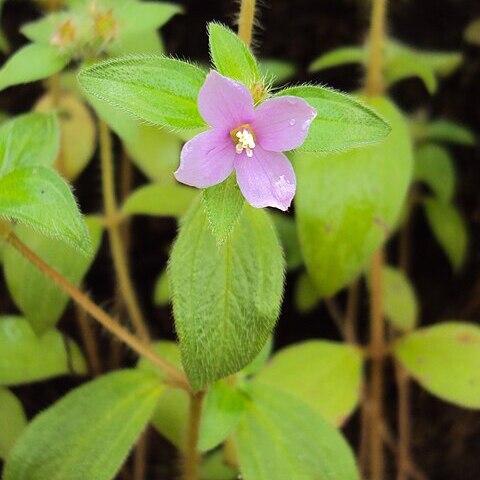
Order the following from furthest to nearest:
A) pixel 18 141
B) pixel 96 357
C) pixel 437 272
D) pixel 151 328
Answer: pixel 437 272 → pixel 151 328 → pixel 96 357 → pixel 18 141

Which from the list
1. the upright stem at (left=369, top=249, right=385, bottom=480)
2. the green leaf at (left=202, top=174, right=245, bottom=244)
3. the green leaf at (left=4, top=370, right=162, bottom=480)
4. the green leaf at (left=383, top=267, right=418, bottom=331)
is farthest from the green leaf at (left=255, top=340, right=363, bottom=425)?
the green leaf at (left=202, top=174, right=245, bottom=244)

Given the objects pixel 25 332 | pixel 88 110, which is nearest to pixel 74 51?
pixel 88 110

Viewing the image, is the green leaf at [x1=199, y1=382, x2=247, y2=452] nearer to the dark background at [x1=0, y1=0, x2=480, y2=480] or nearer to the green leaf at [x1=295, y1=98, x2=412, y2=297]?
the green leaf at [x1=295, y1=98, x2=412, y2=297]

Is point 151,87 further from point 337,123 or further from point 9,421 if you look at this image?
point 9,421

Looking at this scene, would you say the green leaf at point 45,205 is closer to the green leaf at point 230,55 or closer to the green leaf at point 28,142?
the green leaf at point 28,142

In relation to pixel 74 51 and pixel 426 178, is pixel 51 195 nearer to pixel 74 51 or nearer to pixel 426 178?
pixel 74 51

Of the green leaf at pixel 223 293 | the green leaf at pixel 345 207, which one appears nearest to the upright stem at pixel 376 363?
the green leaf at pixel 345 207
